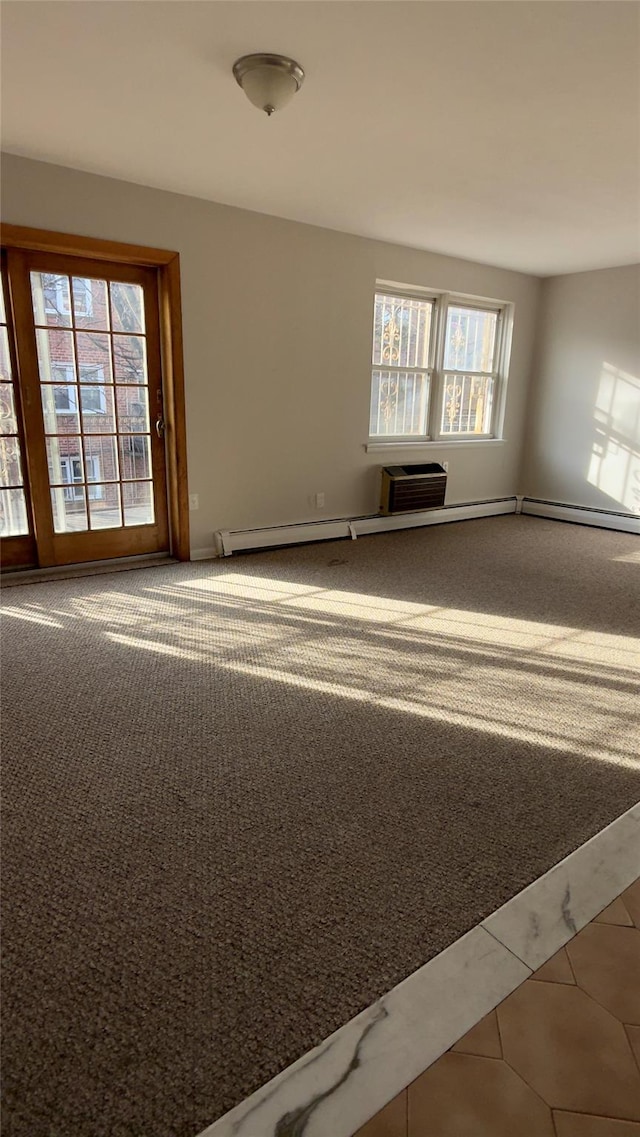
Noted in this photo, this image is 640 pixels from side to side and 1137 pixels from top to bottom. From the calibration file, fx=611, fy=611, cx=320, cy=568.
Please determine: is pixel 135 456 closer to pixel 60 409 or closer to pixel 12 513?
pixel 60 409

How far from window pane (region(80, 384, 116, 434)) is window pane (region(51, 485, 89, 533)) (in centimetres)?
42

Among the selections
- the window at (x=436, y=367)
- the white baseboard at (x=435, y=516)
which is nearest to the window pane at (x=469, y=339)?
the window at (x=436, y=367)

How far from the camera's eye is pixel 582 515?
638 cm

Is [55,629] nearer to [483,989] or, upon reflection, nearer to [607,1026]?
[483,989]

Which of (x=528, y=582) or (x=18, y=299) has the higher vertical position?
(x=18, y=299)

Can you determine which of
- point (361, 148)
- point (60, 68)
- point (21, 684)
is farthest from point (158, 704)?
point (361, 148)

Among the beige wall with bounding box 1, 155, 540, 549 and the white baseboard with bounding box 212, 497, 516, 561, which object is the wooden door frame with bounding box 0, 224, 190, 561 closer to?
the beige wall with bounding box 1, 155, 540, 549

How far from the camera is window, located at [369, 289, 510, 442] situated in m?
5.60

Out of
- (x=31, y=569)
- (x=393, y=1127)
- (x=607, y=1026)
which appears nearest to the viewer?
(x=393, y=1127)

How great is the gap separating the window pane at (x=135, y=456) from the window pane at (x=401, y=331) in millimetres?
2295

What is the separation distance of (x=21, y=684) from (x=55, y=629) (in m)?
0.64

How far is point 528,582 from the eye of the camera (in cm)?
423

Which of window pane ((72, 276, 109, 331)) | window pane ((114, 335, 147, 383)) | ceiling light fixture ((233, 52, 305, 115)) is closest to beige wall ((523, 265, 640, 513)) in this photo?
window pane ((114, 335, 147, 383))

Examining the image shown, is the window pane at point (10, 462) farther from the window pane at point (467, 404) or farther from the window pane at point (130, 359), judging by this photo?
the window pane at point (467, 404)
